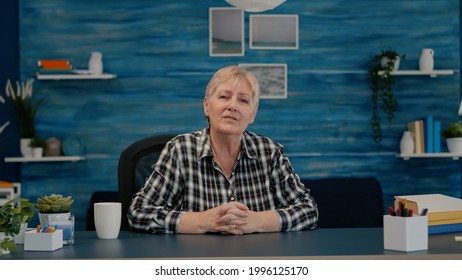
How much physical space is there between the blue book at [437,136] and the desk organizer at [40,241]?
3.71 meters

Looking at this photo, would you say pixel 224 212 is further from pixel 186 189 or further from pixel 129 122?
pixel 129 122

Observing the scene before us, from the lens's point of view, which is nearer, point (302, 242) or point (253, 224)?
point (302, 242)

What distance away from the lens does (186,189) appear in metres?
2.60

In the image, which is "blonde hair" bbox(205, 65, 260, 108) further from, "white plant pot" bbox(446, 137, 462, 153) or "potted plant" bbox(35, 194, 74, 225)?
"white plant pot" bbox(446, 137, 462, 153)

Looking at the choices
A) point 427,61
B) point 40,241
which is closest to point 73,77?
point 427,61

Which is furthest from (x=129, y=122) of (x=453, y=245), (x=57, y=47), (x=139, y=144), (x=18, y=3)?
(x=453, y=245)

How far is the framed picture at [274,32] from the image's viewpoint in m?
5.11

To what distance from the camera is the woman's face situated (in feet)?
8.53

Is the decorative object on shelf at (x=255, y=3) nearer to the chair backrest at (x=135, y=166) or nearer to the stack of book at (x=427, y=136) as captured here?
the chair backrest at (x=135, y=166)

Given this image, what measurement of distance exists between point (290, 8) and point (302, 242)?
3342mm

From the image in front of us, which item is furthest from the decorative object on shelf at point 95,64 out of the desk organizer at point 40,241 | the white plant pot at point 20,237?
the desk organizer at point 40,241

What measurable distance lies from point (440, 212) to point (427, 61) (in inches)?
121

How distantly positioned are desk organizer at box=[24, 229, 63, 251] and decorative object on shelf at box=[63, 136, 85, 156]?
3.17m

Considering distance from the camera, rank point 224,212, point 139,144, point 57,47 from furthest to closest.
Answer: point 57,47
point 139,144
point 224,212
